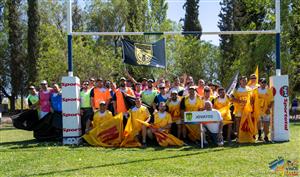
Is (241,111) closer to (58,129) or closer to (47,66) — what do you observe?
(58,129)

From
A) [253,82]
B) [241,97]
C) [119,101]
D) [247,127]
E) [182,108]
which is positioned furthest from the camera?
[253,82]

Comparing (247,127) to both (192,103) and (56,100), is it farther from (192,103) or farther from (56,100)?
(56,100)

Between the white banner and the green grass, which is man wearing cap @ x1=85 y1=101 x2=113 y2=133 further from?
the green grass

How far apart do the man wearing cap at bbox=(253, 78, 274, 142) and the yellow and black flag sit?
299 cm

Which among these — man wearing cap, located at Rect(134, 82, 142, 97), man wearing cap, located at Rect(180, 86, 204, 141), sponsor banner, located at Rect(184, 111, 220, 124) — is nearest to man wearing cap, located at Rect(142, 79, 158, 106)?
man wearing cap, located at Rect(134, 82, 142, 97)

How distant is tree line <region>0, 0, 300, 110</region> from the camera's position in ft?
99.5

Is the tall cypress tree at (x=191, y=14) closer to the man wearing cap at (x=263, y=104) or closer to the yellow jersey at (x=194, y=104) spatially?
the man wearing cap at (x=263, y=104)

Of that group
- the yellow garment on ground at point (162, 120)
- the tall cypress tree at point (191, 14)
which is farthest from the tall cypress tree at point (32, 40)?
the yellow garment on ground at point (162, 120)

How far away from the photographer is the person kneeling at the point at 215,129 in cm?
1156

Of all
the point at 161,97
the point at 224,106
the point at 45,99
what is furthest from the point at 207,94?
the point at 45,99

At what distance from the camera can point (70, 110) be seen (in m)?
12.4

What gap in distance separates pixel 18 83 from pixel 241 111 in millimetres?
30277

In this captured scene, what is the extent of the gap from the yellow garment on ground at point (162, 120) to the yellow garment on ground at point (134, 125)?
0.92 ft

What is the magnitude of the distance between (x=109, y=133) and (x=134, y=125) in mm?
758
